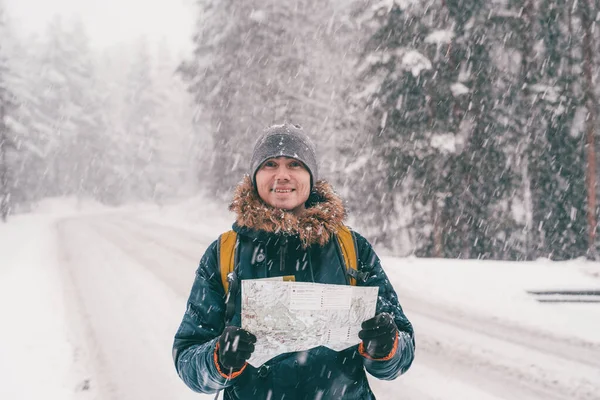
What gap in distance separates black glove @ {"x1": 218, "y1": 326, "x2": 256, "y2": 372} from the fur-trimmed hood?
1.63 feet

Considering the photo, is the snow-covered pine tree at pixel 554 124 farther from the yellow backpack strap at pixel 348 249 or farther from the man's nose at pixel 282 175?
the man's nose at pixel 282 175

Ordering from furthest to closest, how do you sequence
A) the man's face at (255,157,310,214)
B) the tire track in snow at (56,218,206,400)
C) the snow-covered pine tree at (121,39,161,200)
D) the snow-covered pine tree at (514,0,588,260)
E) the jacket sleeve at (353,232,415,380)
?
1. the snow-covered pine tree at (121,39,161,200)
2. the snow-covered pine tree at (514,0,588,260)
3. the tire track in snow at (56,218,206,400)
4. the man's face at (255,157,310,214)
5. the jacket sleeve at (353,232,415,380)

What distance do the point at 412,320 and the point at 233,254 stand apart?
502cm

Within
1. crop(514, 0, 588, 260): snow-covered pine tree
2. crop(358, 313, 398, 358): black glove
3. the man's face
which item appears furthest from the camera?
crop(514, 0, 588, 260): snow-covered pine tree

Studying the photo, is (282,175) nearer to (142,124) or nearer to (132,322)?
(132,322)

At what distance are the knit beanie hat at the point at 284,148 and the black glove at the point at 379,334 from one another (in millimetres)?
852

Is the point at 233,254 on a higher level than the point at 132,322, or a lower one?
higher

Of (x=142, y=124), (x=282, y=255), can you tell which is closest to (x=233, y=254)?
(x=282, y=255)

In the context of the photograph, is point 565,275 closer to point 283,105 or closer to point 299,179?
point 299,179

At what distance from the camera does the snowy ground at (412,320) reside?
14.4 feet

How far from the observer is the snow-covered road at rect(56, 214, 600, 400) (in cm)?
430

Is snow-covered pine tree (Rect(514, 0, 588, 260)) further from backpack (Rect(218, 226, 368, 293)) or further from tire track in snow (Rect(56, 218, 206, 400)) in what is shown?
backpack (Rect(218, 226, 368, 293))

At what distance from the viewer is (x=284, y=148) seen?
2.18m

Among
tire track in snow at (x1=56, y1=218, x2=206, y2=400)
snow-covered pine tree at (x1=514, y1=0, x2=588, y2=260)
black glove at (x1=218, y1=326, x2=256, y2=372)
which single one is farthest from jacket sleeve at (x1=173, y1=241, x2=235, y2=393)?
snow-covered pine tree at (x1=514, y1=0, x2=588, y2=260)
